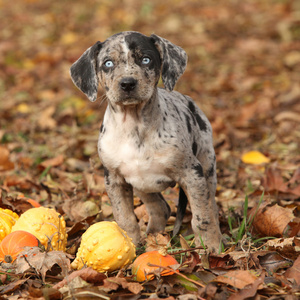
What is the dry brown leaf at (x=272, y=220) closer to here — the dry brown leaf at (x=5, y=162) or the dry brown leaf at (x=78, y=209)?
the dry brown leaf at (x=78, y=209)

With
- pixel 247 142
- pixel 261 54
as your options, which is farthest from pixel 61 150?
pixel 261 54

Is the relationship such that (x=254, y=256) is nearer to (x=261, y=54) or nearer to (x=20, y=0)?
(x=261, y=54)

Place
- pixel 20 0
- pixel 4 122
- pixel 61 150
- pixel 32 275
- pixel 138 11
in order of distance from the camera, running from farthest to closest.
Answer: pixel 20 0 < pixel 138 11 < pixel 4 122 < pixel 61 150 < pixel 32 275

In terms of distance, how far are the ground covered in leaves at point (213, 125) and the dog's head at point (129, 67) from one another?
3.49ft

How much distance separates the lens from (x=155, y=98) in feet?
13.9

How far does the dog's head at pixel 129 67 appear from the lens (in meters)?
3.89

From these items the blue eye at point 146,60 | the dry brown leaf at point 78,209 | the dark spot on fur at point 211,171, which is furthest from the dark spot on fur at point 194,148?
the dry brown leaf at point 78,209

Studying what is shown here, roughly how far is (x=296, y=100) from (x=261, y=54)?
9.51 ft

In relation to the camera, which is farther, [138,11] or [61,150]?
[138,11]

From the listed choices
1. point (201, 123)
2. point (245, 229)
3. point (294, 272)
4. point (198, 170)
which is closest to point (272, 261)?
point (294, 272)

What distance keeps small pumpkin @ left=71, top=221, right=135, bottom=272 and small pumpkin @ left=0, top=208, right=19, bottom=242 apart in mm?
629

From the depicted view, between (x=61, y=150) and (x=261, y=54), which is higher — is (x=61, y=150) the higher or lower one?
the lower one

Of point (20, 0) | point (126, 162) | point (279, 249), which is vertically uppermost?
point (20, 0)

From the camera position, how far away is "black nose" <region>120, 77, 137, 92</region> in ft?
12.5
